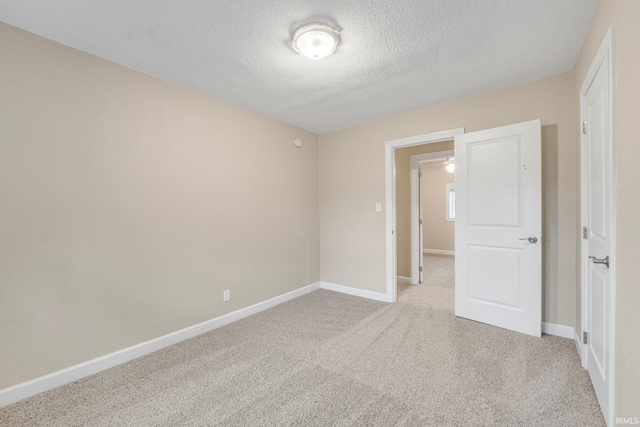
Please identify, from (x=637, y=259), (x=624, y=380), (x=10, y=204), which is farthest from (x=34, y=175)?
(x=624, y=380)

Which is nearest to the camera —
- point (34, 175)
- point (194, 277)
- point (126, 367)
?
point (34, 175)

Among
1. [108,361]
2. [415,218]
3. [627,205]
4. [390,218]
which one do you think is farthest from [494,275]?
[108,361]

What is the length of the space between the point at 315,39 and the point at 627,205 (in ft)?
6.26

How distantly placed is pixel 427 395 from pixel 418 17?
7.98ft

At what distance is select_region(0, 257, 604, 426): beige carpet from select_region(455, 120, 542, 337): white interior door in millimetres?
221

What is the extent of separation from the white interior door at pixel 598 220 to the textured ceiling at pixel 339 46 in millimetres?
503

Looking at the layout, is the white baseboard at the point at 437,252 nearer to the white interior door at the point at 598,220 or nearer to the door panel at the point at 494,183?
the door panel at the point at 494,183

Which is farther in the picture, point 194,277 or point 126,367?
point 194,277

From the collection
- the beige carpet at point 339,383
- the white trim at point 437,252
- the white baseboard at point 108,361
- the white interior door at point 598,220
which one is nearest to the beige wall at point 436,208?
the white trim at point 437,252

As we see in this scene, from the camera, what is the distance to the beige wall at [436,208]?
7.19 m

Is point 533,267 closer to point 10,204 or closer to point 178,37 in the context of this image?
point 178,37

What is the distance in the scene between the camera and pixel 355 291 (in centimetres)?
385

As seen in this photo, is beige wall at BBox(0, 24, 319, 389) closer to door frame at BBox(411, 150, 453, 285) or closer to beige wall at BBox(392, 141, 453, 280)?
beige wall at BBox(392, 141, 453, 280)

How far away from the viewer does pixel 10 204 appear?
170 cm
